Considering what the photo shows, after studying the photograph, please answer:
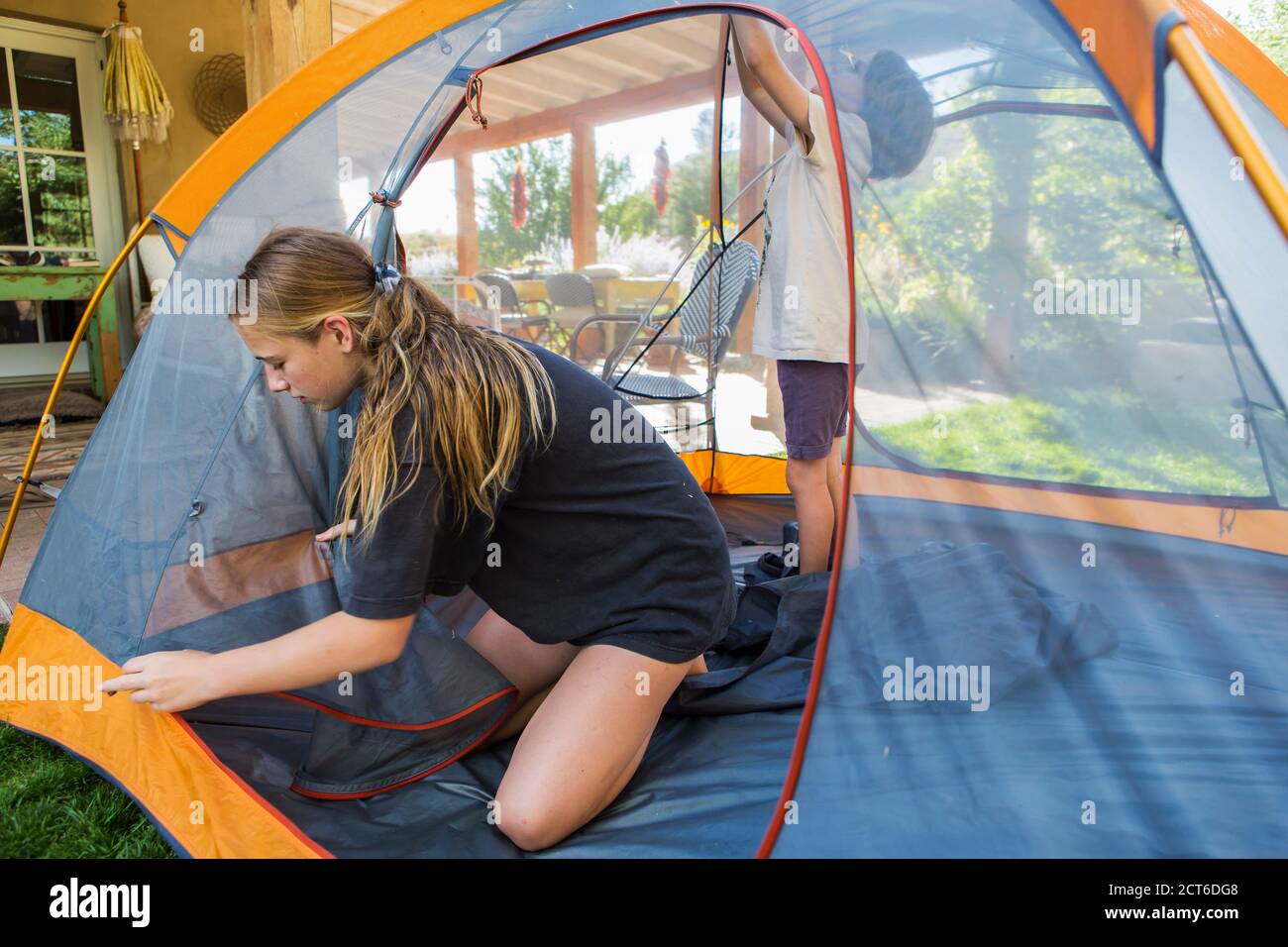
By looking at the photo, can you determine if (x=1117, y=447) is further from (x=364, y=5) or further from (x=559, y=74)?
(x=364, y=5)

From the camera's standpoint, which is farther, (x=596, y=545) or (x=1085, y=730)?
(x=596, y=545)

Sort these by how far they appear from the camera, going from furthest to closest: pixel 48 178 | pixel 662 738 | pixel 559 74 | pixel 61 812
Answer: pixel 48 178 < pixel 559 74 < pixel 662 738 < pixel 61 812

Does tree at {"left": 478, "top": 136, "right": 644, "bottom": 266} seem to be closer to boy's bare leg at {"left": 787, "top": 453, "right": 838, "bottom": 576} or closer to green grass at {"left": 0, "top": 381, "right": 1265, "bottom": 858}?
boy's bare leg at {"left": 787, "top": 453, "right": 838, "bottom": 576}

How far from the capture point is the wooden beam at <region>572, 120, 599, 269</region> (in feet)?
13.8

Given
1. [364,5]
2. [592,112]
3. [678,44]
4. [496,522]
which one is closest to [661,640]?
[496,522]

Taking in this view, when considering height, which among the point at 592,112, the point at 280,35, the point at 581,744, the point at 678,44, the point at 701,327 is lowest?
the point at 581,744

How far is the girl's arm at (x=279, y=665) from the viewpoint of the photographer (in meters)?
1.20

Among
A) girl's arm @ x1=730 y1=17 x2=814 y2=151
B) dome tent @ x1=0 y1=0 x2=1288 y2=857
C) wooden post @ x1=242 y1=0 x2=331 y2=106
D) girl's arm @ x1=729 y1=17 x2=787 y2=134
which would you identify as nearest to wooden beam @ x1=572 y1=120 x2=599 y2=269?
wooden post @ x1=242 y1=0 x2=331 y2=106

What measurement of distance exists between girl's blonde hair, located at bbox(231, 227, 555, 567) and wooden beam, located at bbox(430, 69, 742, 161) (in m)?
2.15

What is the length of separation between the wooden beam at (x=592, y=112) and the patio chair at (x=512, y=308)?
63 cm

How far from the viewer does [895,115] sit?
120 centimetres

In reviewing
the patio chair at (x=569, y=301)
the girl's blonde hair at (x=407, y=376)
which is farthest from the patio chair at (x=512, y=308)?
the girl's blonde hair at (x=407, y=376)

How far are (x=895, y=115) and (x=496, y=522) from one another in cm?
80

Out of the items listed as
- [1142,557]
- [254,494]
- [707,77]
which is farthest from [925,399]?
[707,77]
